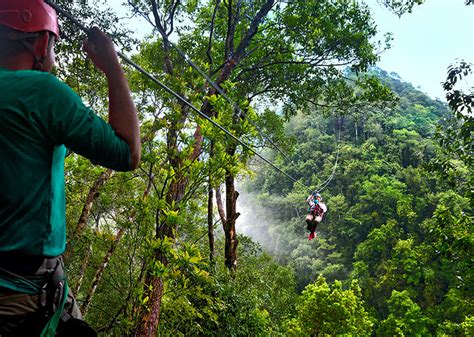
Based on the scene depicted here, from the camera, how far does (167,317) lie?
166 inches

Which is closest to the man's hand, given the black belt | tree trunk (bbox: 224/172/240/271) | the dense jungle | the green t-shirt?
the green t-shirt

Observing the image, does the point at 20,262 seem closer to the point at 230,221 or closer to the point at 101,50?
the point at 101,50

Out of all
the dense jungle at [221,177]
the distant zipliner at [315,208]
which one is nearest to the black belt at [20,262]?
the dense jungle at [221,177]

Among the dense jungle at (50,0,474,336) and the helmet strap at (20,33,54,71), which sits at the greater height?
the dense jungle at (50,0,474,336)

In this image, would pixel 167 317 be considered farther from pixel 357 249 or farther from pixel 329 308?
pixel 357 249

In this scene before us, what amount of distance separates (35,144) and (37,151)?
0.5 inches

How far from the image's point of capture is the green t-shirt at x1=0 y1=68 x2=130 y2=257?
70 centimetres

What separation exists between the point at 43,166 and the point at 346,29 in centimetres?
635

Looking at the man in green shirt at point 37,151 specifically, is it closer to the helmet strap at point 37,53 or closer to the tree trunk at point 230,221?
the helmet strap at point 37,53

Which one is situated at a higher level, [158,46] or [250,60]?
[250,60]

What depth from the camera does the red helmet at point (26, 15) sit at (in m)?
0.76

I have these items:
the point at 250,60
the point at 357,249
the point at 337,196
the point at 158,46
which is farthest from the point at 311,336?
the point at 337,196

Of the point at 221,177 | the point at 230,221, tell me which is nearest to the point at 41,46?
the point at 221,177

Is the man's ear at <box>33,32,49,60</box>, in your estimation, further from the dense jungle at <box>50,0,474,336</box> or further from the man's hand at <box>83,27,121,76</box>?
Answer: the dense jungle at <box>50,0,474,336</box>
